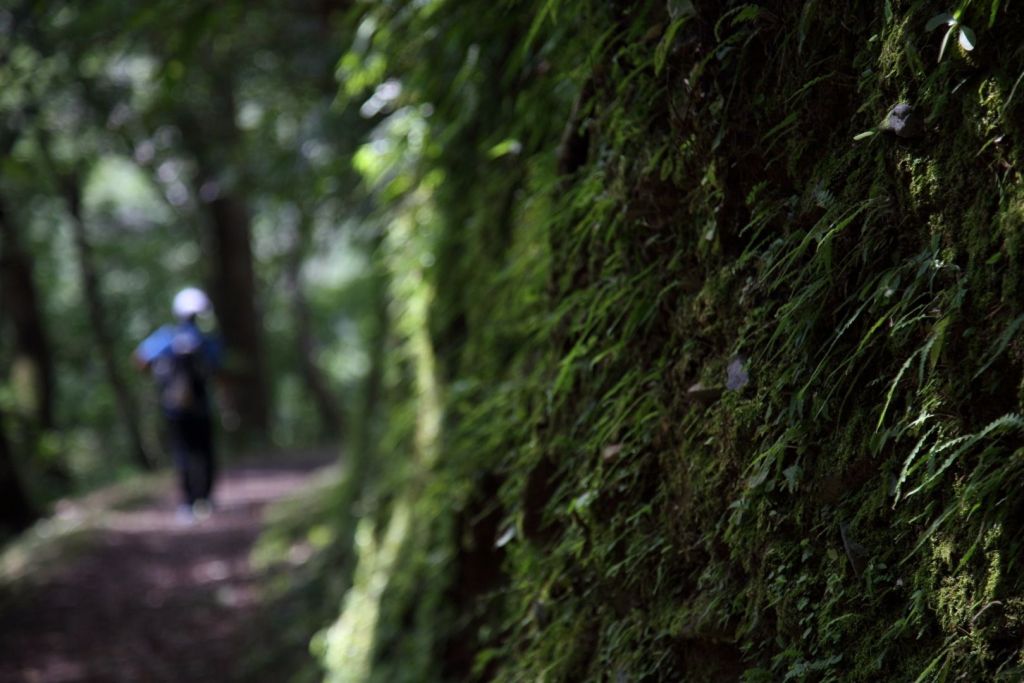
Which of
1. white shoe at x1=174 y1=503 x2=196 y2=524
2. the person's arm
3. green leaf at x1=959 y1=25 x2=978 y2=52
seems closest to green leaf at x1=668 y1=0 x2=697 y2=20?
green leaf at x1=959 y1=25 x2=978 y2=52

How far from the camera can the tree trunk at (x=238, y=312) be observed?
66.1ft

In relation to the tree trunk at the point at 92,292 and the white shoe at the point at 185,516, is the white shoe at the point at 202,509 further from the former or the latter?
the tree trunk at the point at 92,292

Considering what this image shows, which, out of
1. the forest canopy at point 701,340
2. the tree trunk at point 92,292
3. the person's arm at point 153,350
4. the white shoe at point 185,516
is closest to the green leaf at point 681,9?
the forest canopy at point 701,340

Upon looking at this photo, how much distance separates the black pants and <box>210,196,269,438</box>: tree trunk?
8.86 m

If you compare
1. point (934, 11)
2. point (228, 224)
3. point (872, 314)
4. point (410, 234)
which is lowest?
point (228, 224)

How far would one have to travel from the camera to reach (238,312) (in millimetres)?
20703

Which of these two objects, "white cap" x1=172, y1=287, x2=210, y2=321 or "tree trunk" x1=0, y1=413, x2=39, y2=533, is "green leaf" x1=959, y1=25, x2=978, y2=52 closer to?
"white cap" x1=172, y1=287, x2=210, y2=321

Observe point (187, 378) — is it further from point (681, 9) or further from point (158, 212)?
point (158, 212)

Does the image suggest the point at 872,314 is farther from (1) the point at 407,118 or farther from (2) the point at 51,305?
(2) the point at 51,305

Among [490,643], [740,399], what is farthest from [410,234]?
[740,399]

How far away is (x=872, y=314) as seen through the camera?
1.96 meters

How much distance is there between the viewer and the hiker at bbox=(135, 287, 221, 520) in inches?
405

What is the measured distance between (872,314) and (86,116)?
12.4 m

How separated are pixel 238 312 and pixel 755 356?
19.4 meters
